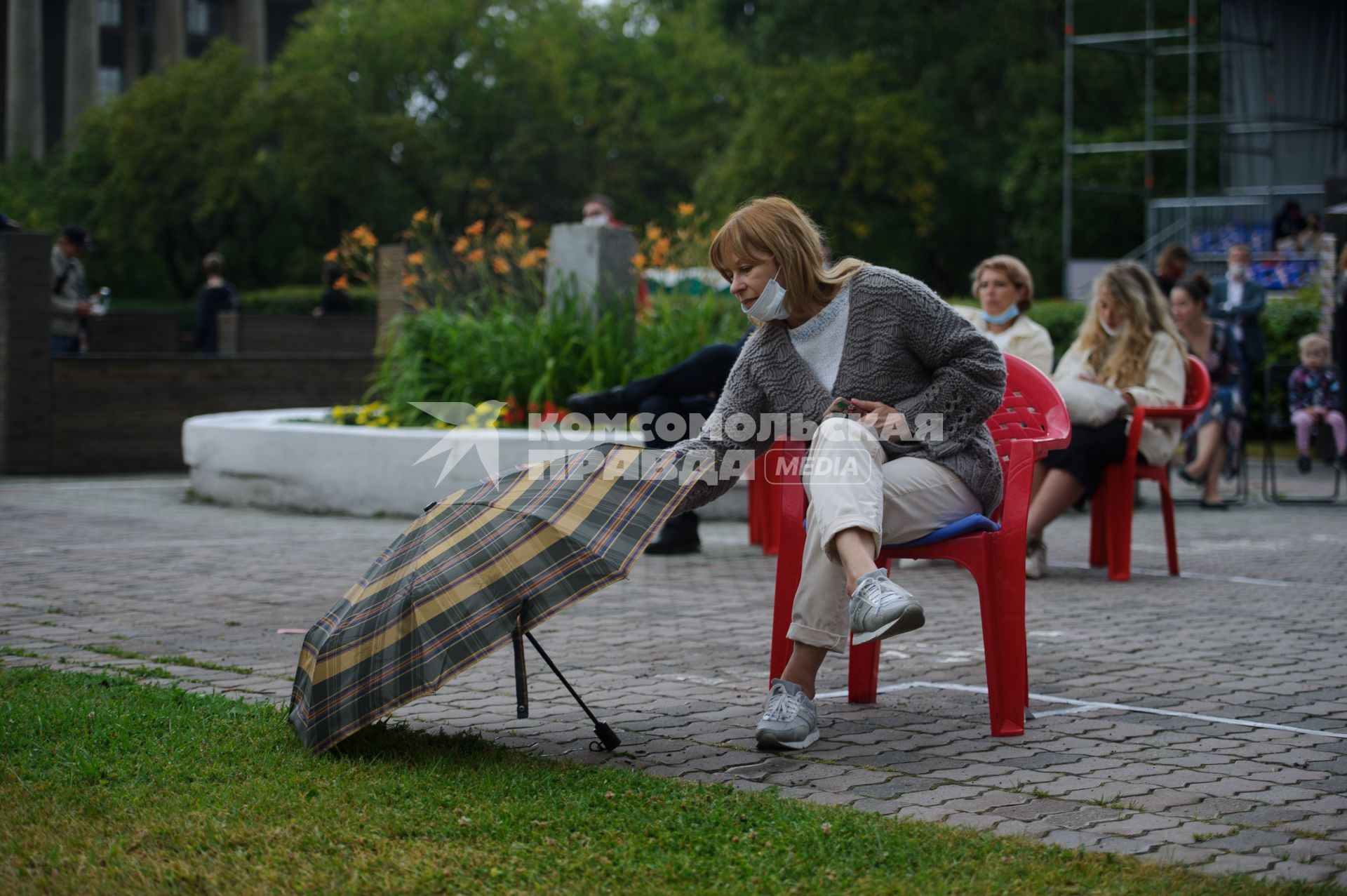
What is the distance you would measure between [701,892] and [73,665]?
125 inches

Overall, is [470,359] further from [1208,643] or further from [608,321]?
[1208,643]

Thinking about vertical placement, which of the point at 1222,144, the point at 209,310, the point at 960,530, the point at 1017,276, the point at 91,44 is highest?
the point at 91,44

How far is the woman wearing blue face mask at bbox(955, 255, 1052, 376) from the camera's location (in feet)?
26.1

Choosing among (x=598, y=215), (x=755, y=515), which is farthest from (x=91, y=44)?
(x=755, y=515)

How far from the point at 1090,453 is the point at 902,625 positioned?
4.60m

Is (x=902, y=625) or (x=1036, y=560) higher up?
(x=902, y=625)

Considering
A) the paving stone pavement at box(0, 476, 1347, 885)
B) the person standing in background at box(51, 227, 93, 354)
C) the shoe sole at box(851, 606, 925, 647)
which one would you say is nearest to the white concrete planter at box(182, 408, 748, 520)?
the paving stone pavement at box(0, 476, 1347, 885)

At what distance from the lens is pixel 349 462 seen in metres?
11.3

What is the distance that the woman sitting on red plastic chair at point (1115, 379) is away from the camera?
805 cm

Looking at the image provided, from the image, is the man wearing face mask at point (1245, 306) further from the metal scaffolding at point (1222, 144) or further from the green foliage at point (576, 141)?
the green foliage at point (576, 141)

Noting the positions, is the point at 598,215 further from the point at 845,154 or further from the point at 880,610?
the point at 845,154

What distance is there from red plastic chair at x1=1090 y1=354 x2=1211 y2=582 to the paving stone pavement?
0.16 metres

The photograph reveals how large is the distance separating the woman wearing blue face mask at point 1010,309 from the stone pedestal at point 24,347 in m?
10.0

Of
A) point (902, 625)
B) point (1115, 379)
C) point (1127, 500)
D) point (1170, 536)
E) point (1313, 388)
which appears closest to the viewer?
point (902, 625)
